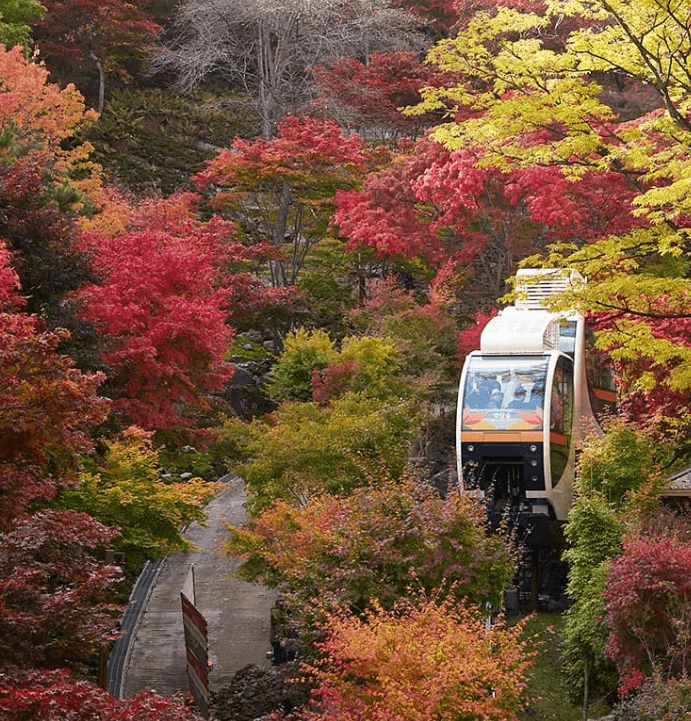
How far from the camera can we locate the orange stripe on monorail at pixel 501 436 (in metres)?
21.9

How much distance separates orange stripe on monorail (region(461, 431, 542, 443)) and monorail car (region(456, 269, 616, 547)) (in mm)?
19

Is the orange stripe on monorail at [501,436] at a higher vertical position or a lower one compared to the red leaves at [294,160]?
lower

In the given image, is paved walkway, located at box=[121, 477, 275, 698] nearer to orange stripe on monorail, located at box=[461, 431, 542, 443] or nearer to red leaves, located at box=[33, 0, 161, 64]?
orange stripe on monorail, located at box=[461, 431, 542, 443]

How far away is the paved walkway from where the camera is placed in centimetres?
1819

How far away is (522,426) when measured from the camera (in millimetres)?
21953

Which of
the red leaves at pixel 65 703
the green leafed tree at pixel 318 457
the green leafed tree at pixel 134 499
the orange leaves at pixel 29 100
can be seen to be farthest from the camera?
the orange leaves at pixel 29 100

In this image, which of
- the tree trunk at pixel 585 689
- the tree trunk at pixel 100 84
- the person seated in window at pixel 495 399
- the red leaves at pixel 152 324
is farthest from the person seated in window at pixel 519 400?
the tree trunk at pixel 100 84

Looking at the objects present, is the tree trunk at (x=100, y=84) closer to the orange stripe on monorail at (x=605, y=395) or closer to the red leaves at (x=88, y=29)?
the red leaves at (x=88, y=29)

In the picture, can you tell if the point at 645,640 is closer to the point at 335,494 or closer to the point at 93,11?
the point at 335,494

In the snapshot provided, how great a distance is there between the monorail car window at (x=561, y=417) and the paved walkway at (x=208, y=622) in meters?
5.92

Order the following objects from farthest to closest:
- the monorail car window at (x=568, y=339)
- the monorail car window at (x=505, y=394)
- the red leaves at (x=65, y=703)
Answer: the monorail car window at (x=568, y=339)
the monorail car window at (x=505, y=394)
the red leaves at (x=65, y=703)

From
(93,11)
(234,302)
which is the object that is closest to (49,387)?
(234,302)

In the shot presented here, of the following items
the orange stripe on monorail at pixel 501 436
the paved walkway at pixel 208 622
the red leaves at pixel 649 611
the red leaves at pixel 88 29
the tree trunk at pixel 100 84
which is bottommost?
the paved walkway at pixel 208 622

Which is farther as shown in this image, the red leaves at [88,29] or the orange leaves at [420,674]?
the red leaves at [88,29]
